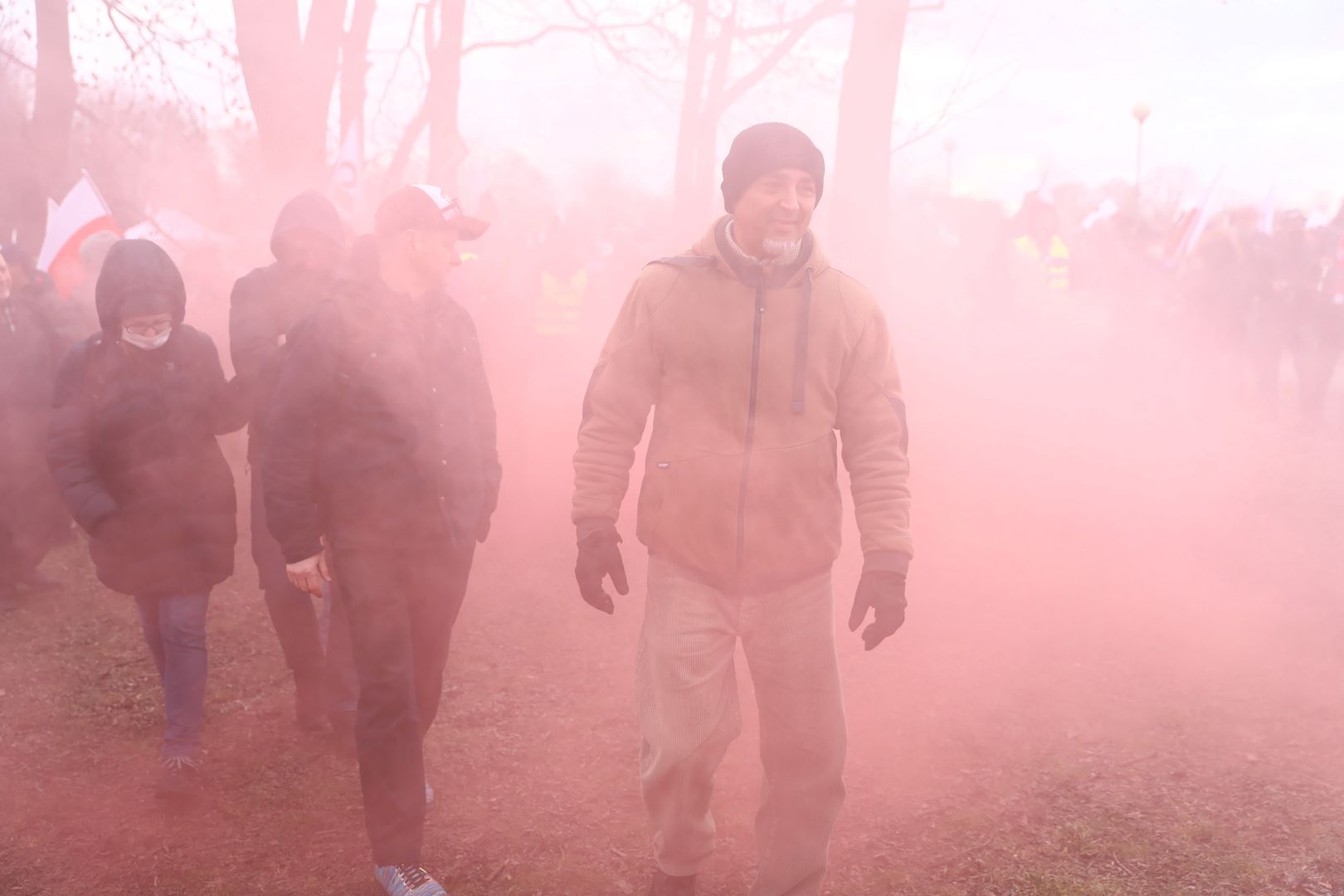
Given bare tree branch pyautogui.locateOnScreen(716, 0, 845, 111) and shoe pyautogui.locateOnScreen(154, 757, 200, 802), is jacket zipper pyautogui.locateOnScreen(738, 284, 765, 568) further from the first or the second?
bare tree branch pyautogui.locateOnScreen(716, 0, 845, 111)

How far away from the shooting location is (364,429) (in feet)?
11.3

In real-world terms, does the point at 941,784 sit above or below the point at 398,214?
below

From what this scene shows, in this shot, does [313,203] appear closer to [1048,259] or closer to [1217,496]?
[1217,496]

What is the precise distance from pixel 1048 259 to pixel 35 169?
407 inches

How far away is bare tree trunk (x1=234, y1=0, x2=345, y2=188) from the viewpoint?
8.18 m

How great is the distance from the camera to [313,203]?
15.4 feet

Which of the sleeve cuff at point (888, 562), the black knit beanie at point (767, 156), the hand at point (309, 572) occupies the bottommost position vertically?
the hand at point (309, 572)

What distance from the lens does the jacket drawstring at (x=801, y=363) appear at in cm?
303

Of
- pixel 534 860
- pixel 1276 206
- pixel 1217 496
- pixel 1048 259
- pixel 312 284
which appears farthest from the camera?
pixel 1048 259

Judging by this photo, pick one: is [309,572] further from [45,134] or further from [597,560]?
[45,134]

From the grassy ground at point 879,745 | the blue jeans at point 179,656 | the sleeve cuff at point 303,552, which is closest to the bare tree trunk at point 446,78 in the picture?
the grassy ground at point 879,745

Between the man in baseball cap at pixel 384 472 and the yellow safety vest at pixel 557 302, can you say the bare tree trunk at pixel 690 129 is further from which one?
the man in baseball cap at pixel 384 472

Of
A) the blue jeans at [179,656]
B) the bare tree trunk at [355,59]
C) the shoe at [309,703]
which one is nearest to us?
the blue jeans at [179,656]

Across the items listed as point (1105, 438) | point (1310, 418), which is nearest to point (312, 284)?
point (1105, 438)
